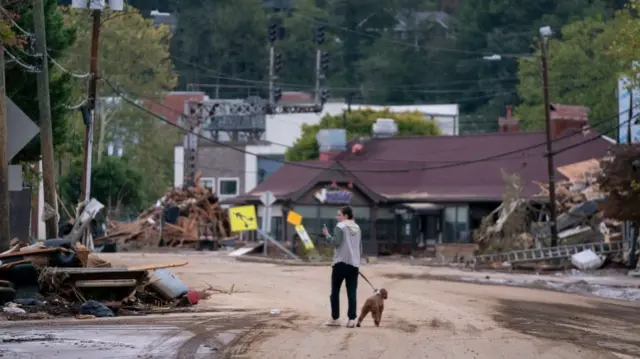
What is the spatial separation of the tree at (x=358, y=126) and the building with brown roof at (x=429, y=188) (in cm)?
2564

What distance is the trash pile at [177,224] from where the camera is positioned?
6266 centimetres

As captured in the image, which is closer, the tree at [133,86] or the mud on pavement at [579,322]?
the mud on pavement at [579,322]

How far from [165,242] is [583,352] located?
156 ft

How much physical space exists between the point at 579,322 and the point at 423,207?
39.4m

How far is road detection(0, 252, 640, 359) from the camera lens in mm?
15844

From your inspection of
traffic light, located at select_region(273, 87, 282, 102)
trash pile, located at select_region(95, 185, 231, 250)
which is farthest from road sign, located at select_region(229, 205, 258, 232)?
traffic light, located at select_region(273, 87, 282, 102)

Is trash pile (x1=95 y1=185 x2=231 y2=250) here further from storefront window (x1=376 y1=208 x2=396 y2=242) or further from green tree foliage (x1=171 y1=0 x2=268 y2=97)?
green tree foliage (x1=171 y1=0 x2=268 y2=97)

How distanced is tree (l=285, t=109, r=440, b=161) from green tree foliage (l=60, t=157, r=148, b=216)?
1451 centimetres

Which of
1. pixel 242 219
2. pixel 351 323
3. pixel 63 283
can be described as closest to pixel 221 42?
pixel 242 219

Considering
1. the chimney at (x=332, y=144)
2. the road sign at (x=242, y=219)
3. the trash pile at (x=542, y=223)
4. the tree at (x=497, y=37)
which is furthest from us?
the tree at (x=497, y=37)

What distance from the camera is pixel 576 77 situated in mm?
91438

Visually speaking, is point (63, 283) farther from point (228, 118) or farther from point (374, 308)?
point (228, 118)

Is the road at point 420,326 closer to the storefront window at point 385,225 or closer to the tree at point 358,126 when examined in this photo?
the storefront window at point 385,225

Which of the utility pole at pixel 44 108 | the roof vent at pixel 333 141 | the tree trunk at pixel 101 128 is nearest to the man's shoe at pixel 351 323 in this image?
the utility pole at pixel 44 108
